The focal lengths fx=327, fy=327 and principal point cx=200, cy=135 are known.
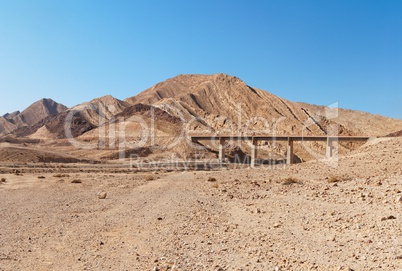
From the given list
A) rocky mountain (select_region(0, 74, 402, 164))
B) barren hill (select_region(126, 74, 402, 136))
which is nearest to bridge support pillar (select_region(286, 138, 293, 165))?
rocky mountain (select_region(0, 74, 402, 164))

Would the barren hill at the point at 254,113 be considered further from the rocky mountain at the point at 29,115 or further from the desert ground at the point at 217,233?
the desert ground at the point at 217,233

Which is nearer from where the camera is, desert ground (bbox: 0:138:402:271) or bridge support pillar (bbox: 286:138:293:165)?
desert ground (bbox: 0:138:402:271)

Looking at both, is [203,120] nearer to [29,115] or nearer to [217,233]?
[217,233]

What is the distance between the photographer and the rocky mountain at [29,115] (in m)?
168

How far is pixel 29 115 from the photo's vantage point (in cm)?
18512

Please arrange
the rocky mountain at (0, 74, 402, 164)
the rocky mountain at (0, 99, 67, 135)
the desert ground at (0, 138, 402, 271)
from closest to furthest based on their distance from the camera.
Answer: the desert ground at (0, 138, 402, 271) < the rocky mountain at (0, 74, 402, 164) < the rocky mountain at (0, 99, 67, 135)

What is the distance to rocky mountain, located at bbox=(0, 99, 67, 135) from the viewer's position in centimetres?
16777

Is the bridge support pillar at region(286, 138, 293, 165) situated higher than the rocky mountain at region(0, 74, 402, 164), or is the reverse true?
the rocky mountain at region(0, 74, 402, 164)

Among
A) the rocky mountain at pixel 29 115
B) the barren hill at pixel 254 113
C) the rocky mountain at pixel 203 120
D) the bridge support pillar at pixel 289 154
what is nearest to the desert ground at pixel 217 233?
the bridge support pillar at pixel 289 154

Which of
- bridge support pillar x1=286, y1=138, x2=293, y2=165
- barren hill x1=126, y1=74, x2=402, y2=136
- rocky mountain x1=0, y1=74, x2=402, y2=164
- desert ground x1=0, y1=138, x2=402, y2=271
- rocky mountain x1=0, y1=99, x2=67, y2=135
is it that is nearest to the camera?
desert ground x1=0, y1=138, x2=402, y2=271

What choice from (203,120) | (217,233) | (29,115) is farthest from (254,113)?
(29,115)

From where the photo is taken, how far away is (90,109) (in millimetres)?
132875

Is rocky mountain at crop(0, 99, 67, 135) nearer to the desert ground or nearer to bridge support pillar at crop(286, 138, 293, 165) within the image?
bridge support pillar at crop(286, 138, 293, 165)

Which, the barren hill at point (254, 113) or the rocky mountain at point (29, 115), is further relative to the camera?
the rocky mountain at point (29, 115)
